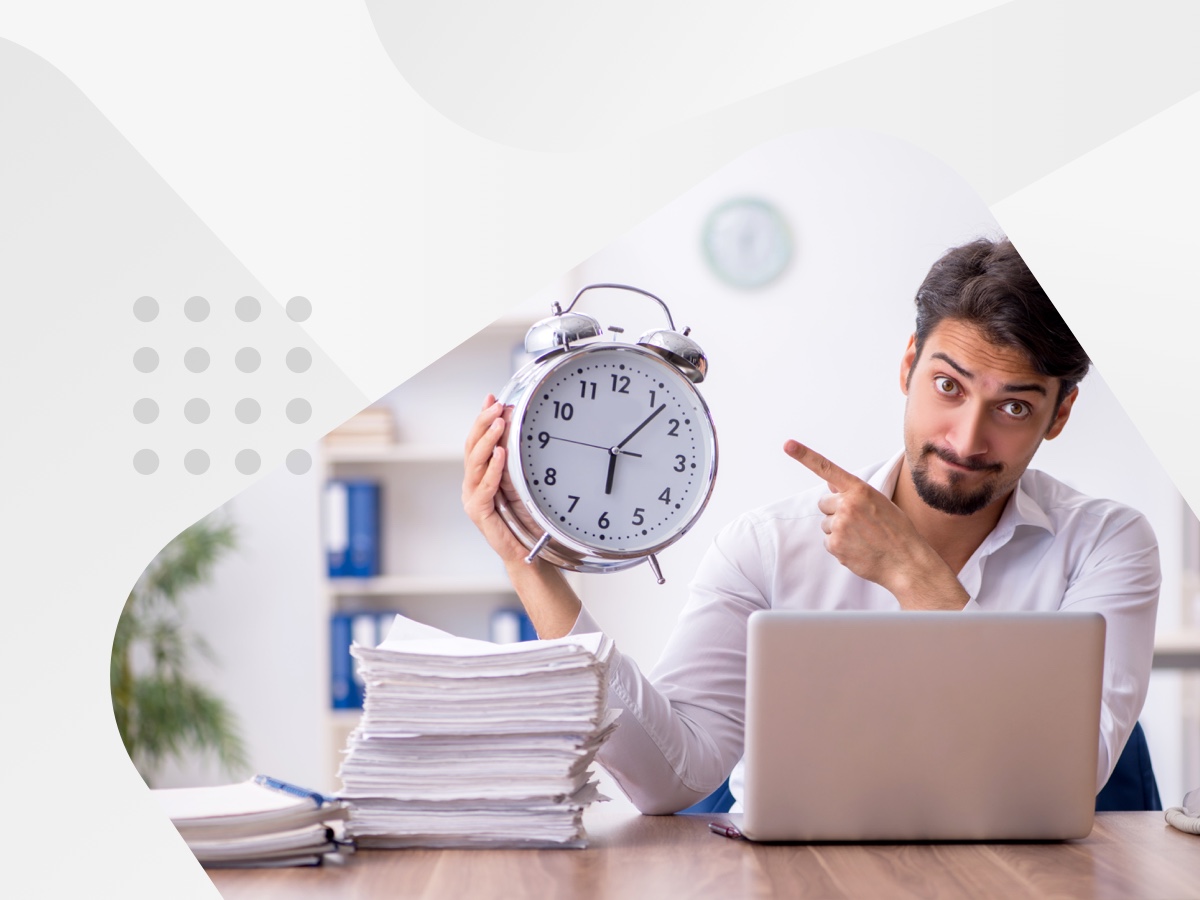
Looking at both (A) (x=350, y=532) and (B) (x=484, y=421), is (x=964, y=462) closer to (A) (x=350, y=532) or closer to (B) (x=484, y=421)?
(B) (x=484, y=421)

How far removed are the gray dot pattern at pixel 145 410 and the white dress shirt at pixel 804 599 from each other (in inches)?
21.4

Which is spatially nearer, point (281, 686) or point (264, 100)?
point (264, 100)

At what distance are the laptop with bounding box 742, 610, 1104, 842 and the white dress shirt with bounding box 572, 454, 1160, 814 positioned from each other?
0.28 m

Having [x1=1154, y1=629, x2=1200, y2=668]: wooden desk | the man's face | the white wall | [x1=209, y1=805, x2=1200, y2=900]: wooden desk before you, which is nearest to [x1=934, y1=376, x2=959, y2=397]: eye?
the man's face

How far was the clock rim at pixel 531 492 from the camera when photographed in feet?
4.25

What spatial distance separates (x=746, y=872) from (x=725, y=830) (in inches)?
6.0

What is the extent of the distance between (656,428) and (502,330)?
2366mm

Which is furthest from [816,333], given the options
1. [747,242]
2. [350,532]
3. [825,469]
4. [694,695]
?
[694,695]

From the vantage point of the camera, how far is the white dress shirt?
1.45 m

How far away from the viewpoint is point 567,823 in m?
1.18

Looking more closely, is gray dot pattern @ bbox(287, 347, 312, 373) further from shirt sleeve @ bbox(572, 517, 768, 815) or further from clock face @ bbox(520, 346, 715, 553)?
shirt sleeve @ bbox(572, 517, 768, 815)

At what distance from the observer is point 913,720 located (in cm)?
116

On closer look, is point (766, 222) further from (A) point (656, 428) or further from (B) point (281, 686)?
(A) point (656, 428)

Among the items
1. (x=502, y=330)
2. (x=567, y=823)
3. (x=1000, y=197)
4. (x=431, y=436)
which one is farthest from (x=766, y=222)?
(x=567, y=823)
